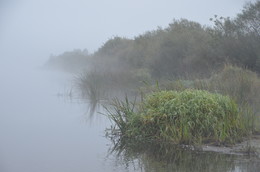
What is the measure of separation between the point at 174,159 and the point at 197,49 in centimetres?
1536

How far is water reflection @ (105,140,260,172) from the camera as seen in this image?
8.60 metres

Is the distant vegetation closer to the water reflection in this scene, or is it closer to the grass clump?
the grass clump

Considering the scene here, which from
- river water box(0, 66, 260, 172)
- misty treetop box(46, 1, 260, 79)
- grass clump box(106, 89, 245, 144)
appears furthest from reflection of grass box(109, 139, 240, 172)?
misty treetop box(46, 1, 260, 79)

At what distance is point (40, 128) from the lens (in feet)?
43.4

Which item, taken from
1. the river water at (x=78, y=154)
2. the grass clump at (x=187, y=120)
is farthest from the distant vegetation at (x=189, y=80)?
the river water at (x=78, y=154)

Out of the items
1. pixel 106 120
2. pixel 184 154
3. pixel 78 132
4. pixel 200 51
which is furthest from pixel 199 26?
pixel 184 154

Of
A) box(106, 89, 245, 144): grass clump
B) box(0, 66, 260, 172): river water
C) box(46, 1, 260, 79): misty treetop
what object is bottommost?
box(0, 66, 260, 172): river water

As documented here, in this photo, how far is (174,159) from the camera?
30.6 feet

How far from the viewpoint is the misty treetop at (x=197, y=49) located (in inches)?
807

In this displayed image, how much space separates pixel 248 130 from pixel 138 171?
3.74 m

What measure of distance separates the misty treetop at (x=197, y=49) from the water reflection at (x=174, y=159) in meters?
9.96

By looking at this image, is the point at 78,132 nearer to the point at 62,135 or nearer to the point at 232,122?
the point at 62,135

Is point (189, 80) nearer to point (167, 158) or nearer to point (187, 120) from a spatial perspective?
point (187, 120)

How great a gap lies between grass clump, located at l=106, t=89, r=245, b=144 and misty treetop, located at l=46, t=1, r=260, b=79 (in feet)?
29.3
